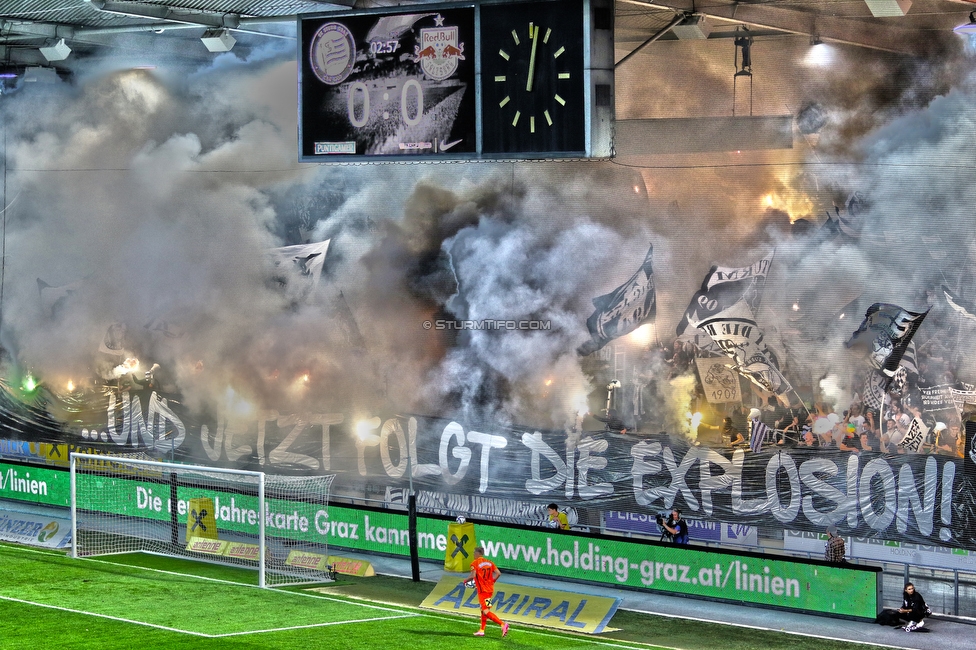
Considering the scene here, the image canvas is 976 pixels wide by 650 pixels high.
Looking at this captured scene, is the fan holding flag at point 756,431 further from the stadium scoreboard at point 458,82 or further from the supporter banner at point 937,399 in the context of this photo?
the stadium scoreboard at point 458,82

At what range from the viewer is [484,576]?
16.0 m

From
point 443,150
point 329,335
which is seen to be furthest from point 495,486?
point 443,150

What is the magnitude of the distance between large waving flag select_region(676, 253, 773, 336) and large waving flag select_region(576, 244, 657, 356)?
31.4 inches

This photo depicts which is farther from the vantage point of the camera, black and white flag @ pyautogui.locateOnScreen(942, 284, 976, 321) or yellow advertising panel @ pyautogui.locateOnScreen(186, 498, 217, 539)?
yellow advertising panel @ pyautogui.locateOnScreen(186, 498, 217, 539)

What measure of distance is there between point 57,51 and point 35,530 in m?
10.8

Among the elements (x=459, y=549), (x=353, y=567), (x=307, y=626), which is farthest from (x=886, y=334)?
(x=307, y=626)

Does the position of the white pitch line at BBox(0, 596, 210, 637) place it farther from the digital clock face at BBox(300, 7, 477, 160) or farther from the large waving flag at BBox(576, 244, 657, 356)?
the large waving flag at BBox(576, 244, 657, 356)

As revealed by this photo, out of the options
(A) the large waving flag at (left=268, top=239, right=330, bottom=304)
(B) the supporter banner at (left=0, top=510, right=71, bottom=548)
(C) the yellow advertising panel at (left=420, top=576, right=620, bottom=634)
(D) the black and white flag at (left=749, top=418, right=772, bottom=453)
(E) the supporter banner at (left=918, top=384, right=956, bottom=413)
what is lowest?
(C) the yellow advertising panel at (left=420, top=576, right=620, bottom=634)

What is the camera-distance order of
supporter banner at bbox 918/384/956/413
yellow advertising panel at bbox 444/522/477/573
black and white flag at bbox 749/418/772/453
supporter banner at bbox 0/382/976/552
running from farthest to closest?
black and white flag at bbox 749/418/772/453
yellow advertising panel at bbox 444/522/477/573
supporter banner at bbox 918/384/956/413
supporter banner at bbox 0/382/976/552

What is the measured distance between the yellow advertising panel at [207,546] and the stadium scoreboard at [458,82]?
7.34 meters

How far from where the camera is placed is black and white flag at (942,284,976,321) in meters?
19.5

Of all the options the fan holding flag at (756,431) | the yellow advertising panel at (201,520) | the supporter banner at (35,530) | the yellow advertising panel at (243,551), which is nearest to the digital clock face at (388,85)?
the yellow advertising panel at (243,551)

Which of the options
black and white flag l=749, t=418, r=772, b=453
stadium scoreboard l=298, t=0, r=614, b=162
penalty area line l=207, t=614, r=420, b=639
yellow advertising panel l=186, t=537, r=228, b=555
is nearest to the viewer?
penalty area line l=207, t=614, r=420, b=639

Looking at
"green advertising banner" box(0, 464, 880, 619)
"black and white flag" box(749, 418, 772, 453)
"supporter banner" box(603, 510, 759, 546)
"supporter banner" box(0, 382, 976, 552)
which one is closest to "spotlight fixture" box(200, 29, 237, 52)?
"supporter banner" box(0, 382, 976, 552)
